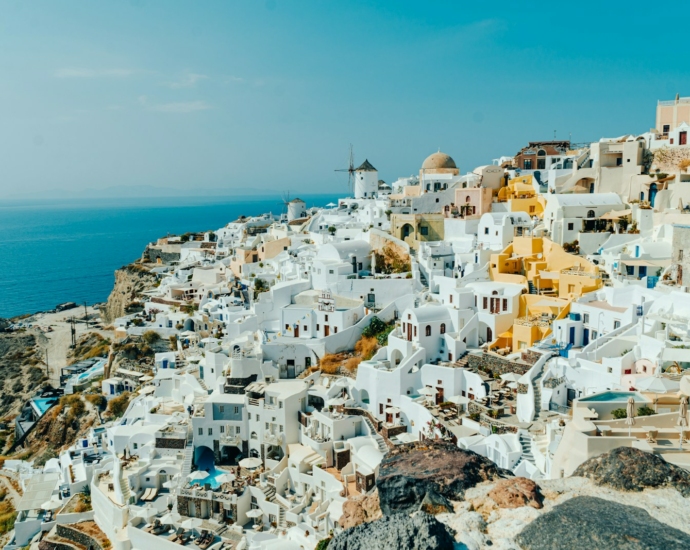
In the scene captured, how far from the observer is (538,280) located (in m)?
24.7

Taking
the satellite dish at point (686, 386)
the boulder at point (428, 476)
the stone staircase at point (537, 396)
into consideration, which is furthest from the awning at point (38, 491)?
the satellite dish at point (686, 386)

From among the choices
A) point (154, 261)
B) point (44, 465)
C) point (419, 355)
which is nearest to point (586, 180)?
point (419, 355)

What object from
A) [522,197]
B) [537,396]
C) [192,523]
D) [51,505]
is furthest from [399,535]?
[522,197]

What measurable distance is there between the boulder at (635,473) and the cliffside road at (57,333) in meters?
41.9

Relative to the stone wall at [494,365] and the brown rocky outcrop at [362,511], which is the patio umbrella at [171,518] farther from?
the brown rocky outcrop at [362,511]

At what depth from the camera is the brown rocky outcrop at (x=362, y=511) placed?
713cm

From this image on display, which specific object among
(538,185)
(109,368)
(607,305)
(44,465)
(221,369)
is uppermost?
(538,185)

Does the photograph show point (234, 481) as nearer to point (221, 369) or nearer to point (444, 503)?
point (221, 369)

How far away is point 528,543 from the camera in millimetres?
5719

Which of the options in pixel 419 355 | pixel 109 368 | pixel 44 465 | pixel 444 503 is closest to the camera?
pixel 444 503

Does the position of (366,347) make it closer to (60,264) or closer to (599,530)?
(599,530)

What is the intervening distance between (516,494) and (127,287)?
54.0 metres

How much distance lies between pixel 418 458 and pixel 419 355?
15.4m

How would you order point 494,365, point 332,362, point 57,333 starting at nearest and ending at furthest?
point 494,365
point 332,362
point 57,333
